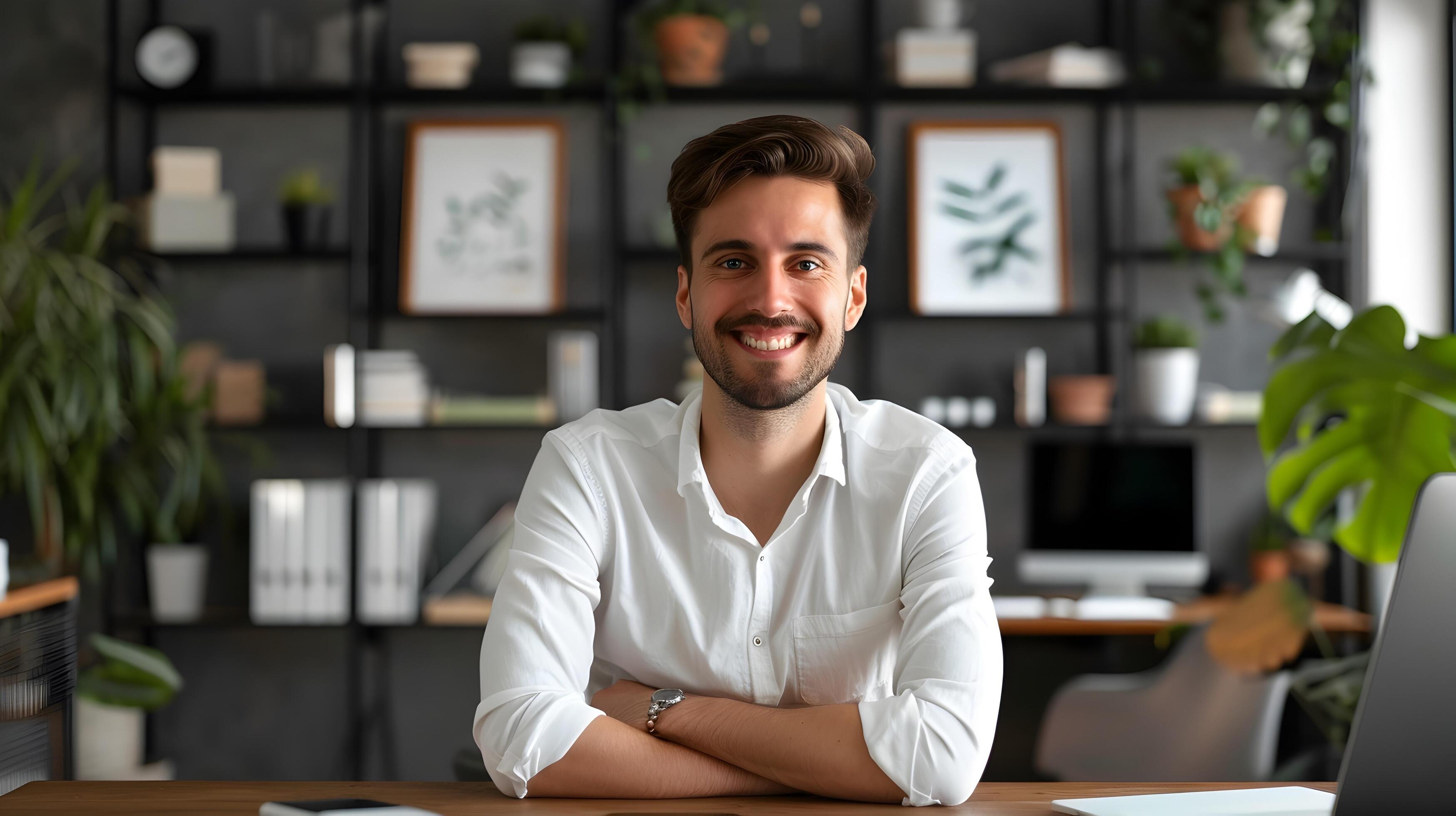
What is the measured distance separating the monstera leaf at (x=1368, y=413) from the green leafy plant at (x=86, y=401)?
9.20 feet

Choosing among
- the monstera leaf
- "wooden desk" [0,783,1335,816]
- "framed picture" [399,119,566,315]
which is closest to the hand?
"wooden desk" [0,783,1335,816]

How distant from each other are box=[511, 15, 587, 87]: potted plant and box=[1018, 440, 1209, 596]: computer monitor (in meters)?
1.91

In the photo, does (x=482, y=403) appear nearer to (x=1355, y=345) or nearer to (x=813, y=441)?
(x=813, y=441)

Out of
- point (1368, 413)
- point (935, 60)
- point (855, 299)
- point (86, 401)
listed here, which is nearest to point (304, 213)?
point (86, 401)

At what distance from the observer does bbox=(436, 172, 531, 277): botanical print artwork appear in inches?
147

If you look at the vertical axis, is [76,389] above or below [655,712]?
above

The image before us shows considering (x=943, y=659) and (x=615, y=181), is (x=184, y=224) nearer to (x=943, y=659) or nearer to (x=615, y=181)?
(x=615, y=181)

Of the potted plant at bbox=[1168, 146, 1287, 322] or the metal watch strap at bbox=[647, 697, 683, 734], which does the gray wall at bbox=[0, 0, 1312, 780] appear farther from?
the metal watch strap at bbox=[647, 697, 683, 734]

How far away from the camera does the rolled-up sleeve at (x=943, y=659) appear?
117cm

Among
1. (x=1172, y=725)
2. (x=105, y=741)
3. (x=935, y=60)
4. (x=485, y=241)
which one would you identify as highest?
(x=935, y=60)

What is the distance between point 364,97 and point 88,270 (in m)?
0.96

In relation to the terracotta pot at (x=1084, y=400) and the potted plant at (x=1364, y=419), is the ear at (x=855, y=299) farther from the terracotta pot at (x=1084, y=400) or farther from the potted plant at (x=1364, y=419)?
the terracotta pot at (x=1084, y=400)

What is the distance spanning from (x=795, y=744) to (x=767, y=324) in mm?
505

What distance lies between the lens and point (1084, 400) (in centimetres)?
360
